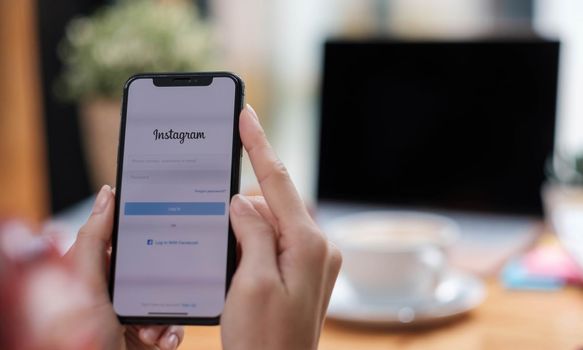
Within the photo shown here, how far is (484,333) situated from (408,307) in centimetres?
9

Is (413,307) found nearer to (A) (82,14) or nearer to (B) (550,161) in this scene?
(B) (550,161)

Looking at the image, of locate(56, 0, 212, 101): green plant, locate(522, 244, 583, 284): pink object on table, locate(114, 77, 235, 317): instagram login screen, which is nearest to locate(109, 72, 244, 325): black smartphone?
locate(114, 77, 235, 317): instagram login screen

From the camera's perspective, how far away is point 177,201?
0.66 m

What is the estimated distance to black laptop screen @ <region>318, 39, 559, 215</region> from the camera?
1.24m

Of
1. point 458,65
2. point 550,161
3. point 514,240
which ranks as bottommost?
point 514,240

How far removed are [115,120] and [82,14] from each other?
131 cm

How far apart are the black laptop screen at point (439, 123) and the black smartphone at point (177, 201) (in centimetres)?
65

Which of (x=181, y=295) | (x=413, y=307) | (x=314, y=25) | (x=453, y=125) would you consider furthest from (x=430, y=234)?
(x=314, y=25)

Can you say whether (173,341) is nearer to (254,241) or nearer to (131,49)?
(254,241)

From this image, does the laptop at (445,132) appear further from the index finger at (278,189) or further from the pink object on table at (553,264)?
the index finger at (278,189)

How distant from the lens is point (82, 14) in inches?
104

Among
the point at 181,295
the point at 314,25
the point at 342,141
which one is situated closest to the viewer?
the point at 181,295

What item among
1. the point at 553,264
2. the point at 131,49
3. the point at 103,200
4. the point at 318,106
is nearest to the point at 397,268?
the point at 553,264

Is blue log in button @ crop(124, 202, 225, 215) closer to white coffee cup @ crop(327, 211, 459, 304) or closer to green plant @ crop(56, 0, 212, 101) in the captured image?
white coffee cup @ crop(327, 211, 459, 304)
